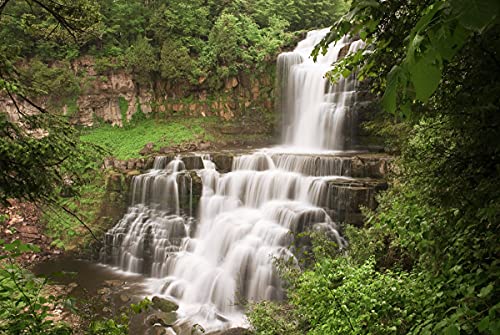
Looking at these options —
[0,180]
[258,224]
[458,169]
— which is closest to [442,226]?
[458,169]

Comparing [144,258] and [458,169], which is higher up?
[458,169]

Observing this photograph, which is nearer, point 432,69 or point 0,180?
point 432,69

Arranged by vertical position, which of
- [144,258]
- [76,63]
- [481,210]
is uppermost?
[76,63]

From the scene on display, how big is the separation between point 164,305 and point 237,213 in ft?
13.1

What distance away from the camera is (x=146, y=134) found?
17.8m

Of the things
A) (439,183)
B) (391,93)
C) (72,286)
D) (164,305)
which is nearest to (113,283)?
(72,286)

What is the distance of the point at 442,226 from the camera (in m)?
2.67

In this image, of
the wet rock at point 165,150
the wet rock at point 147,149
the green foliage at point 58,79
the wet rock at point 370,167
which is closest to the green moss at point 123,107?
the green foliage at point 58,79

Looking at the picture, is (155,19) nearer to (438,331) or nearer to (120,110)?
(120,110)

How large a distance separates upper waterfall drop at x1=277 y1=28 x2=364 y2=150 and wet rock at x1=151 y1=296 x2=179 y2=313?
9.36 metres

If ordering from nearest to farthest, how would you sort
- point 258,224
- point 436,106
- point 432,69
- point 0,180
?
1. point 432,69
2. point 436,106
3. point 0,180
4. point 258,224

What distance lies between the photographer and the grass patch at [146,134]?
55.6 feet

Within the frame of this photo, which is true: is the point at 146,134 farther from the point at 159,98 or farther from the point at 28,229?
the point at 28,229

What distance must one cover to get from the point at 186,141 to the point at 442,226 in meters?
15.6
